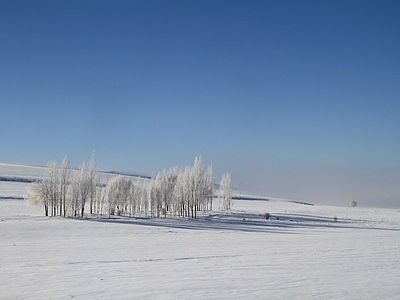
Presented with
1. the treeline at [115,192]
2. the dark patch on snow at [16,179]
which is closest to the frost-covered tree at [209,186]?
the treeline at [115,192]

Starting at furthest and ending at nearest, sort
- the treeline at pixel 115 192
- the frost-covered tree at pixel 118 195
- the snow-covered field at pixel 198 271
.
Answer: the frost-covered tree at pixel 118 195 < the treeline at pixel 115 192 < the snow-covered field at pixel 198 271

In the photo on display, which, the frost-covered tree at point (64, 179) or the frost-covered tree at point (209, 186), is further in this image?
the frost-covered tree at point (209, 186)

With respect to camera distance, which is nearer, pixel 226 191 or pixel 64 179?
pixel 64 179

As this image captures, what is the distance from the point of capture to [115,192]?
7019 centimetres

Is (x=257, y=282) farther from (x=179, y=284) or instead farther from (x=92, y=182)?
(x=92, y=182)

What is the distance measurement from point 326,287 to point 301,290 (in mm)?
1264

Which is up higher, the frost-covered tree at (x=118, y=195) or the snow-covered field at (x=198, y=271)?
the frost-covered tree at (x=118, y=195)

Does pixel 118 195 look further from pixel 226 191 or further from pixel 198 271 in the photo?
pixel 198 271

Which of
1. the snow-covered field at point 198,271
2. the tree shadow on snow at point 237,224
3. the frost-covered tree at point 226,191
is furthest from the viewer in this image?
the frost-covered tree at point 226,191

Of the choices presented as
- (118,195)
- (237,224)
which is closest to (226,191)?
(118,195)

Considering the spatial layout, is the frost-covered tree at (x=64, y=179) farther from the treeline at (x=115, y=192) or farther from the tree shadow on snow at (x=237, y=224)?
the tree shadow on snow at (x=237, y=224)

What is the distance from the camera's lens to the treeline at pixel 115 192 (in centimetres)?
6469

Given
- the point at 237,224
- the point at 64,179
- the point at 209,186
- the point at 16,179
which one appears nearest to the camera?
the point at 237,224

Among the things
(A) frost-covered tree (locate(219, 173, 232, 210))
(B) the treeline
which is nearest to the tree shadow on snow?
(B) the treeline
